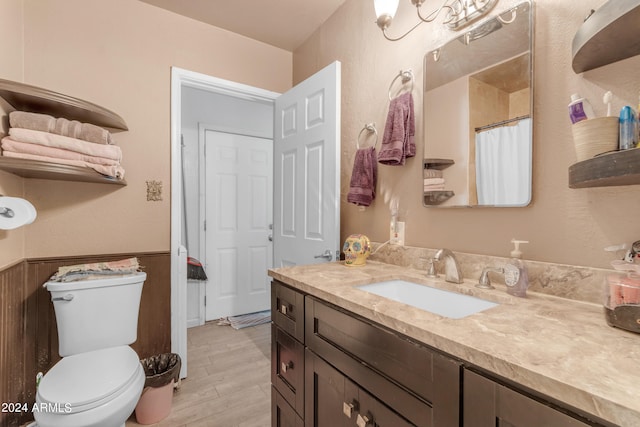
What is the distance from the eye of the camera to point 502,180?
3.55ft

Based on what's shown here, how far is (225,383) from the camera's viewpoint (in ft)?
6.47

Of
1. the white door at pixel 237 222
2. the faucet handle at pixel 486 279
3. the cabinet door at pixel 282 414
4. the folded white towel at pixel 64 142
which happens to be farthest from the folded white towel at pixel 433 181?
the white door at pixel 237 222

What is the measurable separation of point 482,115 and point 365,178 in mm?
620

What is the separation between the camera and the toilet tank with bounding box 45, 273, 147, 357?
1.49 meters

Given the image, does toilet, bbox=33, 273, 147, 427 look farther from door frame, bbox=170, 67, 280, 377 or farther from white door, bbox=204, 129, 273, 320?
white door, bbox=204, 129, 273, 320

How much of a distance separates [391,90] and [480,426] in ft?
4.71

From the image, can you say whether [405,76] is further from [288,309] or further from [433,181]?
[288,309]

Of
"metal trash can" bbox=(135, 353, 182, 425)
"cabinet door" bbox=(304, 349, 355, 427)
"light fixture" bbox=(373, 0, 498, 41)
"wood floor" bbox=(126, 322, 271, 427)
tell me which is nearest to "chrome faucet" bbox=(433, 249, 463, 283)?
"cabinet door" bbox=(304, 349, 355, 427)

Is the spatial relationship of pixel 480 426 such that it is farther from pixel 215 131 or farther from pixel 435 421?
pixel 215 131

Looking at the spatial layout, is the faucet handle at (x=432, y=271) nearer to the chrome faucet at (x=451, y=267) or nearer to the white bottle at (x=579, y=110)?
the chrome faucet at (x=451, y=267)

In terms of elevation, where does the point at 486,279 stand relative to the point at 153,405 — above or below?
above

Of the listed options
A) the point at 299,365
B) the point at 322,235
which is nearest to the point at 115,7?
the point at 322,235

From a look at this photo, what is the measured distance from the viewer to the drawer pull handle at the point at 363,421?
2.62 ft

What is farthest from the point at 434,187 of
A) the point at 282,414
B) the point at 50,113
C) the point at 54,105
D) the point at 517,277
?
the point at 50,113
